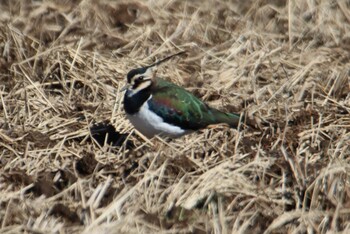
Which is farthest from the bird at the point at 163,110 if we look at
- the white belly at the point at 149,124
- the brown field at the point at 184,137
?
the brown field at the point at 184,137

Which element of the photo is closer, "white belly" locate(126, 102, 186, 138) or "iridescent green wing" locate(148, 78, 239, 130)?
"white belly" locate(126, 102, 186, 138)

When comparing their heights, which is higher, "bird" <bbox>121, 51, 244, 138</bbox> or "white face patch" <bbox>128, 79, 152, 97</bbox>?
"white face patch" <bbox>128, 79, 152, 97</bbox>

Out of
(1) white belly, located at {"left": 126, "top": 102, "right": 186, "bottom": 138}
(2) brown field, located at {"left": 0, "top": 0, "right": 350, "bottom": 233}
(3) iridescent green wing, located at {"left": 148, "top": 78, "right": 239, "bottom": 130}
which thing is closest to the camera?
(2) brown field, located at {"left": 0, "top": 0, "right": 350, "bottom": 233}

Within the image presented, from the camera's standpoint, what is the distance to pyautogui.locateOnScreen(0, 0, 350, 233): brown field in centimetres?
700

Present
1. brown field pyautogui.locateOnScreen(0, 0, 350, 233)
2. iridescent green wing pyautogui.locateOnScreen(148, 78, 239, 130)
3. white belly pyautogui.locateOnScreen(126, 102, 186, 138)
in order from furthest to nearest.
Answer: iridescent green wing pyautogui.locateOnScreen(148, 78, 239, 130) → white belly pyautogui.locateOnScreen(126, 102, 186, 138) → brown field pyautogui.locateOnScreen(0, 0, 350, 233)

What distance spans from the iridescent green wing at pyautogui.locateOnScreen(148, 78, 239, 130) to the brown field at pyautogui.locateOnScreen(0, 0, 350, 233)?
5.6 inches

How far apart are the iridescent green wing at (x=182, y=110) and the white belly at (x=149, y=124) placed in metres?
0.07

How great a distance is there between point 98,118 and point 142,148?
952 millimetres

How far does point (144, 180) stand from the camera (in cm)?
736

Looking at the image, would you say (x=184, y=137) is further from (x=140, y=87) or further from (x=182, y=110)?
(x=140, y=87)

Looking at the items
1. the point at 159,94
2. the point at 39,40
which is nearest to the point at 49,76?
the point at 39,40

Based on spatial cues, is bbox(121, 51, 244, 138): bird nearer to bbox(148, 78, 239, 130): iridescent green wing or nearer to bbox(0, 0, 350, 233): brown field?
bbox(148, 78, 239, 130): iridescent green wing

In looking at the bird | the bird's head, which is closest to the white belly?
the bird

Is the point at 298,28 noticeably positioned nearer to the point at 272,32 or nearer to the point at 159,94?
the point at 272,32
